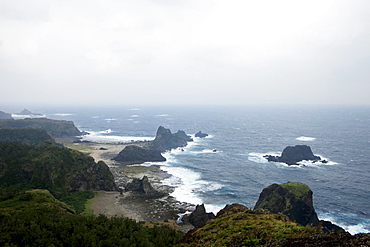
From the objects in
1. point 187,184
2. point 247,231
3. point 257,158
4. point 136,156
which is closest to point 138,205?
point 187,184

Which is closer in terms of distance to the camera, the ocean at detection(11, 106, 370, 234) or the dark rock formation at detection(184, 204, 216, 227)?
the dark rock formation at detection(184, 204, 216, 227)

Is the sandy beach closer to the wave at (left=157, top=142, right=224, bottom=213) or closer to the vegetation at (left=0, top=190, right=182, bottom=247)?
the wave at (left=157, top=142, right=224, bottom=213)

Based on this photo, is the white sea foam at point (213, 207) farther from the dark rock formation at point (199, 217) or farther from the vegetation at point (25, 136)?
the vegetation at point (25, 136)

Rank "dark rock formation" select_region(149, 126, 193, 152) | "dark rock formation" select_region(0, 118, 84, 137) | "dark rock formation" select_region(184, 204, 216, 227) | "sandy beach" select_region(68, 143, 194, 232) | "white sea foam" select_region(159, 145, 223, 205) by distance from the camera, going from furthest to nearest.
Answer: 1. "dark rock formation" select_region(0, 118, 84, 137)
2. "dark rock formation" select_region(149, 126, 193, 152)
3. "white sea foam" select_region(159, 145, 223, 205)
4. "sandy beach" select_region(68, 143, 194, 232)
5. "dark rock formation" select_region(184, 204, 216, 227)

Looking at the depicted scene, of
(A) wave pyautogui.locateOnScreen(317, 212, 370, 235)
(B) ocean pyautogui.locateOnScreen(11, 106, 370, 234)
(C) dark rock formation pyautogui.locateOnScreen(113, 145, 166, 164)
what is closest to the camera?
(A) wave pyautogui.locateOnScreen(317, 212, 370, 235)

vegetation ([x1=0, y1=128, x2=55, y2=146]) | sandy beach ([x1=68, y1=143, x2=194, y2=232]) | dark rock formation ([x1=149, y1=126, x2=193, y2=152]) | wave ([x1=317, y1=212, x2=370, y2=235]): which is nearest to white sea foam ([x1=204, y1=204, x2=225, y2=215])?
sandy beach ([x1=68, y1=143, x2=194, y2=232])

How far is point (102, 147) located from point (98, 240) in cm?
10292

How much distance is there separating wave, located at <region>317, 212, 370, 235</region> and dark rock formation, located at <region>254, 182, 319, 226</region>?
5.76 m

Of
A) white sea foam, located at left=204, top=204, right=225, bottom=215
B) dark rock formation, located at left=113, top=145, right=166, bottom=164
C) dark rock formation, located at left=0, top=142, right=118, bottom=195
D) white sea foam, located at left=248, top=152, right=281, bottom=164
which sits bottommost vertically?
white sea foam, located at left=204, top=204, right=225, bottom=215

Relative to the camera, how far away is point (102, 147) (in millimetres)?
120625

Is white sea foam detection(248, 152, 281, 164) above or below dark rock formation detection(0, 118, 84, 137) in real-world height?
below

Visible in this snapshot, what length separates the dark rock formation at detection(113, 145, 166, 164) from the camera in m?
98.1

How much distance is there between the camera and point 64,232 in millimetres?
23328

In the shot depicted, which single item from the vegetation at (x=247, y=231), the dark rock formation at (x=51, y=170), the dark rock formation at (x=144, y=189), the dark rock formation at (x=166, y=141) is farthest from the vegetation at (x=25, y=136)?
the vegetation at (x=247, y=231)
